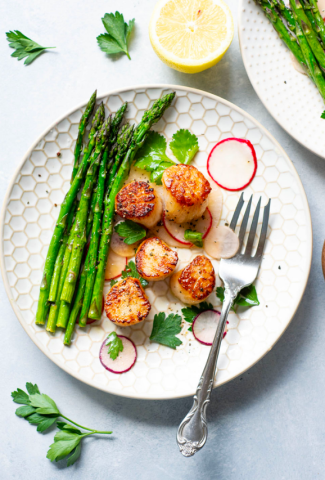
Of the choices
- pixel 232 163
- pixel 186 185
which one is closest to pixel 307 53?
pixel 232 163

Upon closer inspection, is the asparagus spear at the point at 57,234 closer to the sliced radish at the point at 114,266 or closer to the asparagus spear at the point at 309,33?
the sliced radish at the point at 114,266

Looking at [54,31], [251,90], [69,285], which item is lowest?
[69,285]

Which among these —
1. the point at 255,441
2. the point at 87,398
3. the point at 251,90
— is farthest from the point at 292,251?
the point at 87,398

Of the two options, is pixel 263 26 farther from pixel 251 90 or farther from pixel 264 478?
pixel 264 478

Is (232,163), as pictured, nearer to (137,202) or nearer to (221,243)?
(221,243)

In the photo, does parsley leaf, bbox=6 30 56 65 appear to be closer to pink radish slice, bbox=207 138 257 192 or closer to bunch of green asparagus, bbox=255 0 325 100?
pink radish slice, bbox=207 138 257 192

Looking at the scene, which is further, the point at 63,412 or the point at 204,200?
the point at 63,412
